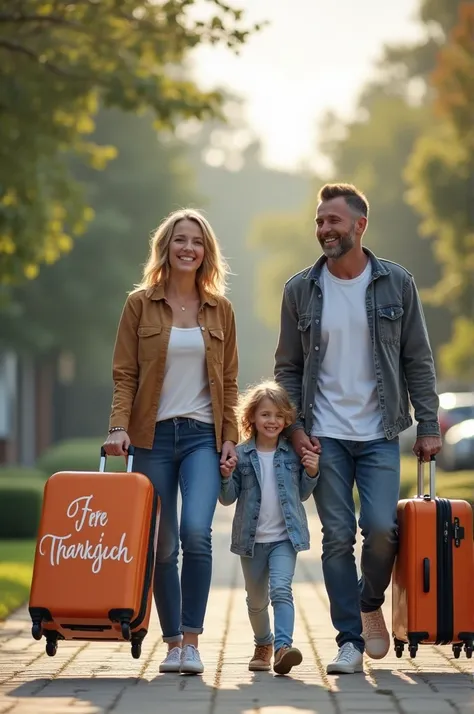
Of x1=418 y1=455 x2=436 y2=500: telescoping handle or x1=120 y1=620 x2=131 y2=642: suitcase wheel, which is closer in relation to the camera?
x1=120 y1=620 x2=131 y2=642: suitcase wheel

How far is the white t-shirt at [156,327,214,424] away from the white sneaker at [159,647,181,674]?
111cm

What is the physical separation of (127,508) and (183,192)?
104 ft

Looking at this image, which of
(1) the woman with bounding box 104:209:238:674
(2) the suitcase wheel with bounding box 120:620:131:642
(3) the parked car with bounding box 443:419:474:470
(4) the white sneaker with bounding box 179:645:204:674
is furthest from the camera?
(3) the parked car with bounding box 443:419:474:470

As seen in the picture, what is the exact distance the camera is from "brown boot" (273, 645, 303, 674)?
23.6ft

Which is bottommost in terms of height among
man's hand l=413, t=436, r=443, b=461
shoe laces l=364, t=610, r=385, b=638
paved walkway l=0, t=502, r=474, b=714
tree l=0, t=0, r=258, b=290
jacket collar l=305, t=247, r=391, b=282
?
paved walkway l=0, t=502, r=474, b=714

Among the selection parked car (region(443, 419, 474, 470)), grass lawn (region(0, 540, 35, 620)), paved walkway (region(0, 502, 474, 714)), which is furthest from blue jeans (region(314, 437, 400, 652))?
parked car (region(443, 419, 474, 470))

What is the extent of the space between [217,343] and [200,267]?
43cm

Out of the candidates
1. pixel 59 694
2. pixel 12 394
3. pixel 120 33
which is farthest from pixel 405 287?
pixel 12 394

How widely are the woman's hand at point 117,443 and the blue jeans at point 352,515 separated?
0.94 metres

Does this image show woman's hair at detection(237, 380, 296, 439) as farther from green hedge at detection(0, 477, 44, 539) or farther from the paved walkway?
green hedge at detection(0, 477, 44, 539)

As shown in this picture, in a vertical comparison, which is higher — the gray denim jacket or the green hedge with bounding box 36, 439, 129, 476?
the gray denim jacket

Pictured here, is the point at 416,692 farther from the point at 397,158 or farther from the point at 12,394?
the point at 397,158

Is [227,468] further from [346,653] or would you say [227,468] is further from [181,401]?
[346,653]

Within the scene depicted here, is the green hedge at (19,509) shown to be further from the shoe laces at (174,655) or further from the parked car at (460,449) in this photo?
the parked car at (460,449)
